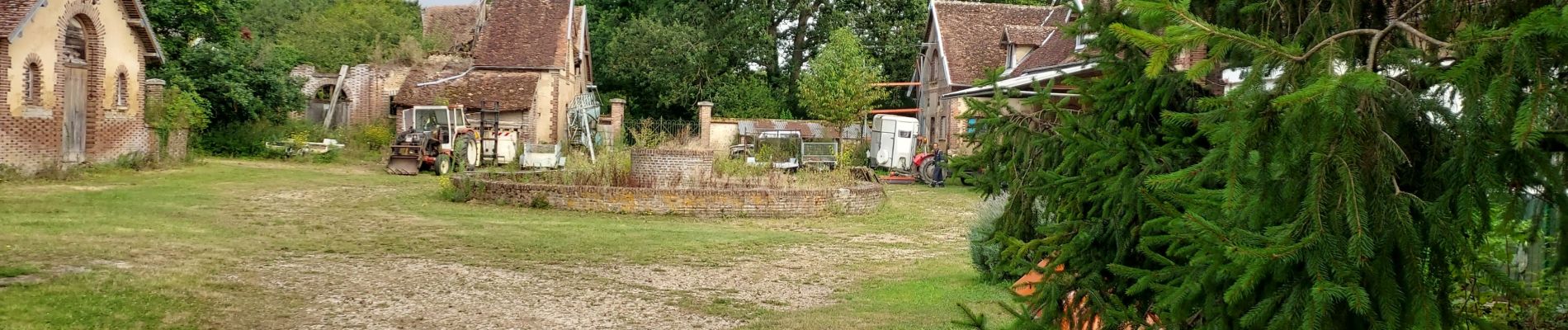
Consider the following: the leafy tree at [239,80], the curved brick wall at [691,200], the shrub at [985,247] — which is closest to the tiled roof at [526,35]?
the leafy tree at [239,80]

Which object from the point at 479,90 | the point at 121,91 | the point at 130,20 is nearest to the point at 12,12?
Answer: the point at 130,20

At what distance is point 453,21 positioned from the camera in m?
47.4

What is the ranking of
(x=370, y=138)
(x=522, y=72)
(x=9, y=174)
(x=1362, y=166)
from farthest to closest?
(x=522, y=72) → (x=370, y=138) → (x=9, y=174) → (x=1362, y=166)

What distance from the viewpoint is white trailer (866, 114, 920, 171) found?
103ft

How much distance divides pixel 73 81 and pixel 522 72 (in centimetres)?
1512

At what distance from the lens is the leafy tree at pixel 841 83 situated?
1524 inches

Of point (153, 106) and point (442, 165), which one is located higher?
point (153, 106)

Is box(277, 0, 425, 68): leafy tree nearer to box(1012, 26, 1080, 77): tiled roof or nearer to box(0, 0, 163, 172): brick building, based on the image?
box(0, 0, 163, 172): brick building

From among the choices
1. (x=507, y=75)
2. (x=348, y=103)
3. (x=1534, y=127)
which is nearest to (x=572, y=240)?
(x=1534, y=127)

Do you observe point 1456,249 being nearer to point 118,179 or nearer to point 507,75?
point 118,179

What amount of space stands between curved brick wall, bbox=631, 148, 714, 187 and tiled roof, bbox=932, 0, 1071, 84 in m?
18.2

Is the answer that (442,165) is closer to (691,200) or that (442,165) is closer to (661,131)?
(661,131)

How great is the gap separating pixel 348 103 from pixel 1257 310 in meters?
40.6

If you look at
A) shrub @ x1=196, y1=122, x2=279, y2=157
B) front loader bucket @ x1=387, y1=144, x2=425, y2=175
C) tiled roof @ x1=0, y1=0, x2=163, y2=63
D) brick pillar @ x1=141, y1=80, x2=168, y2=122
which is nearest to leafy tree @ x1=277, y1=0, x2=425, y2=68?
shrub @ x1=196, y1=122, x2=279, y2=157
